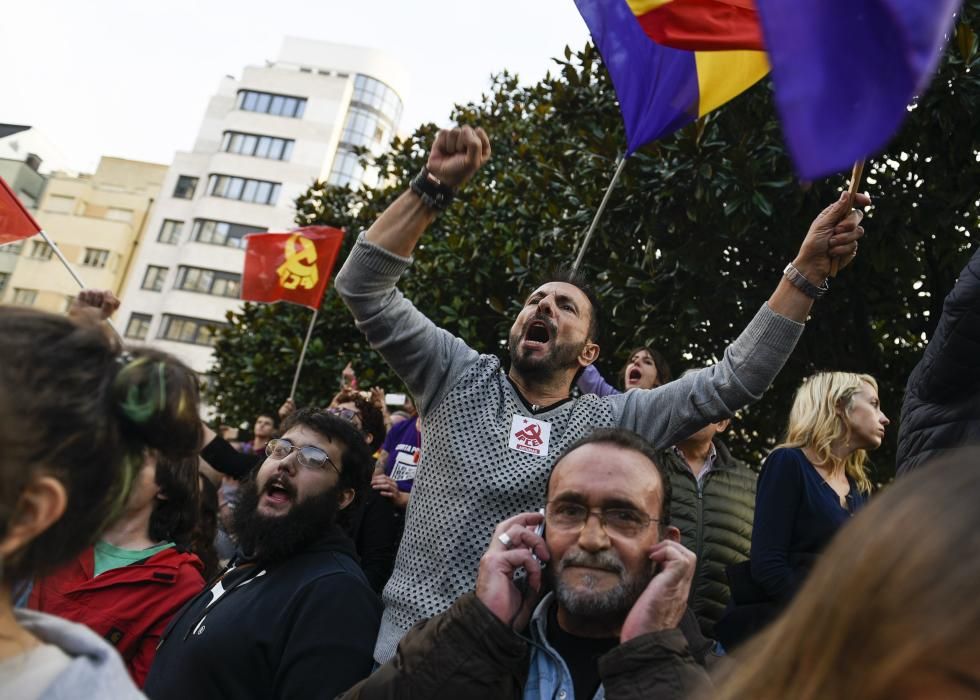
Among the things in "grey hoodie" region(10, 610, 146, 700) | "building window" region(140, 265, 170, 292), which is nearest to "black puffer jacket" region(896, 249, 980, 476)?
"grey hoodie" region(10, 610, 146, 700)

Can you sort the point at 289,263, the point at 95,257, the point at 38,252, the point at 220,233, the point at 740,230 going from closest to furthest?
1. the point at 740,230
2. the point at 289,263
3. the point at 220,233
4. the point at 38,252
5. the point at 95,257

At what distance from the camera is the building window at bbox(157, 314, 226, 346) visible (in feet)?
152

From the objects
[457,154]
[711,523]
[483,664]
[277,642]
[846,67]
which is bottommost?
[277,642]

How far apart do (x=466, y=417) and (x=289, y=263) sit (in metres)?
7.78

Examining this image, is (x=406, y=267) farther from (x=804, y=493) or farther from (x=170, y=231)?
(x=170, y=231)

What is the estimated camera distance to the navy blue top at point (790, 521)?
3.58 m

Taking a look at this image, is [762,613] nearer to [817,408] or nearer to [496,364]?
[817,408]

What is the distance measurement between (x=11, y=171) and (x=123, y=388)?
27071mm

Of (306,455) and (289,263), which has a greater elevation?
(289,263)

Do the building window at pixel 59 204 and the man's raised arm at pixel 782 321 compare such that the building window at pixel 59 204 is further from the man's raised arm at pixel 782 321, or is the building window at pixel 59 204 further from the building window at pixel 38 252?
the man's raised arm at pixel 782 321

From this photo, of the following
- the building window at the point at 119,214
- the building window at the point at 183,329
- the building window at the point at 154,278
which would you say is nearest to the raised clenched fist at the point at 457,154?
the building window at the point at 183,329

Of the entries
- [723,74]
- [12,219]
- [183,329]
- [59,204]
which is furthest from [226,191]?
[723,74]

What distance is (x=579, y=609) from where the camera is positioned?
229 cm

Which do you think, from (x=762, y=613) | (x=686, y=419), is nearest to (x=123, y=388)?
(x=686, y=419)
